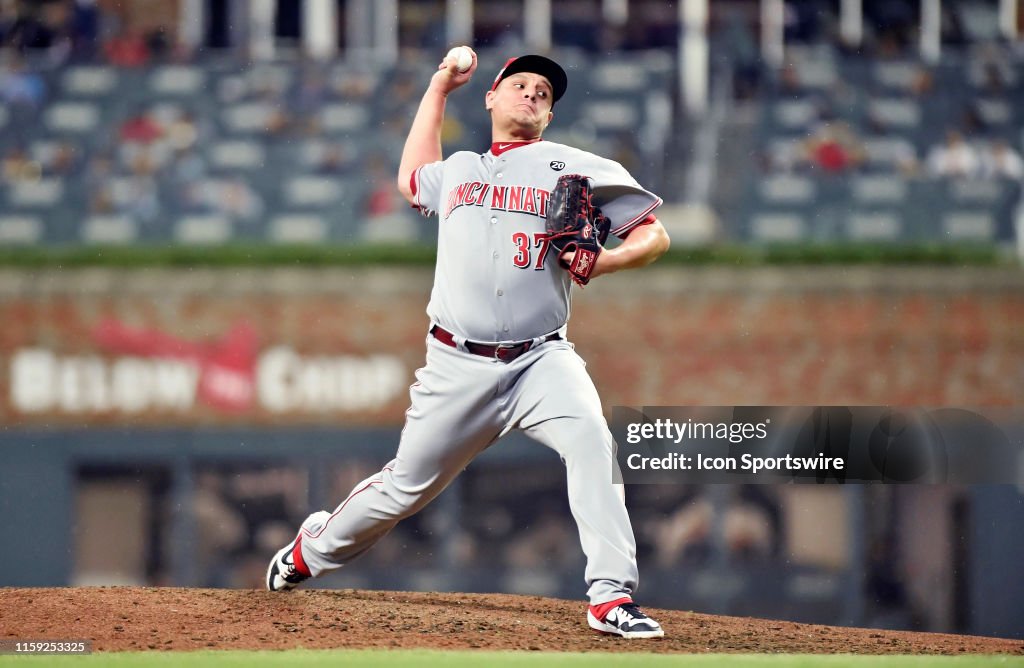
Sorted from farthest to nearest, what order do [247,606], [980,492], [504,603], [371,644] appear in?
[980,492] → [504,603] → [247,606] → [371,644]

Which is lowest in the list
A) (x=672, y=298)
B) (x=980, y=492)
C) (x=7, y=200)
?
(x=980, y=492)

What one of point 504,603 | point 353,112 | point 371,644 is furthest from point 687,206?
point 371,644

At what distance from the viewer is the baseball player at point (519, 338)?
4.37 meters

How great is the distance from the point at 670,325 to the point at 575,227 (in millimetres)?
7889

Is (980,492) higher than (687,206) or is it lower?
lower

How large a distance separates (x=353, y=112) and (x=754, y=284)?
3.85 metres

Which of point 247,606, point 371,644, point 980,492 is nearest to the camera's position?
point 371,644

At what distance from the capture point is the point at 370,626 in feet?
15.5

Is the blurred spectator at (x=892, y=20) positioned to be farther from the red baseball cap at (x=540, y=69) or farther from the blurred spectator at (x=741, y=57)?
the red baseball cap at (x=540, y=69)

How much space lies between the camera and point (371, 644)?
4457 mm

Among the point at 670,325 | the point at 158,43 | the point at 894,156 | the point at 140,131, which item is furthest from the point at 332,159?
the point at 894,156

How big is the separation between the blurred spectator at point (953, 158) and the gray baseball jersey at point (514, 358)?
9293 mm

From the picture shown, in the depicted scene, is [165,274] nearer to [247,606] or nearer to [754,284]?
[754,284]

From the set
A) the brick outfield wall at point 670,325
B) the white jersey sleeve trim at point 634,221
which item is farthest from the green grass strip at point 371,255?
the white jersey sleeve trim at point 634,221
